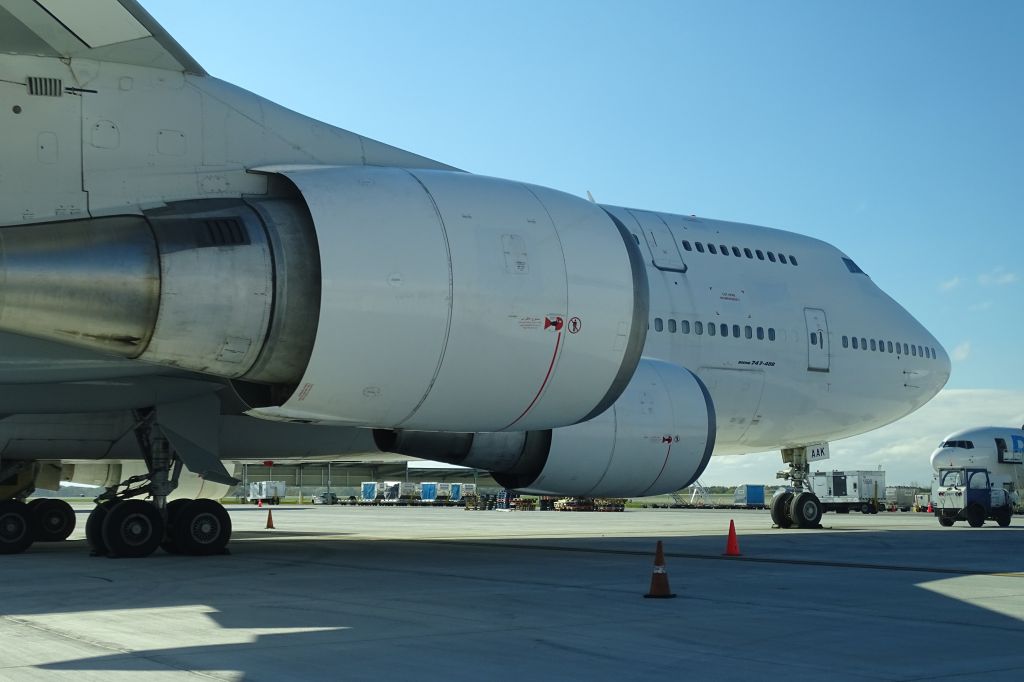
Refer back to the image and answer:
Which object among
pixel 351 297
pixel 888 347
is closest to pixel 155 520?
pixel 351 297

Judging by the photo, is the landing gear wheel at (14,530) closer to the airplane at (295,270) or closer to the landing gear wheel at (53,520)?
the landing gear wheel at (53,520)

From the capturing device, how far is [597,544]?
18266 mm

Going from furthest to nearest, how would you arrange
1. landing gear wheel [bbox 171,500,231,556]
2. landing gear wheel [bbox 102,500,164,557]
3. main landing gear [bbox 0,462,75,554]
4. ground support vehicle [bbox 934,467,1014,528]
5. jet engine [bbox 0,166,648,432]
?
ground support vehicle [bbox 934,467,1014,528], main landing gear [bbox 0,462,75,554], landing gear wheel [bbox 171,500,231,556], landing gear wheel [bbox 102,500,164,557], jet engine [bbox 0,166,648,432]

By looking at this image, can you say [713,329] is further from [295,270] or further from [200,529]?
[295,270]

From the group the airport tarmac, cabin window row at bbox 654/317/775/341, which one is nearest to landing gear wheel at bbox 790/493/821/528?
cabin window row at bbox 654/317/775/341

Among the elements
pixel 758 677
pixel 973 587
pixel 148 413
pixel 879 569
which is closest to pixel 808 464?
pixel 879 569

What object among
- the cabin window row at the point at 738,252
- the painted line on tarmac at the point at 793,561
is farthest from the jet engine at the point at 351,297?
the cabin window row at the point at 738,252

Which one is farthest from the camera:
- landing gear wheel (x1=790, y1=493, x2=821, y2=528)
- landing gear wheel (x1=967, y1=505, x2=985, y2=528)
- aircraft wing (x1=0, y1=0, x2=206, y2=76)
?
landing gear wheel (x1=967, y1=505, x2=985, y2=528)

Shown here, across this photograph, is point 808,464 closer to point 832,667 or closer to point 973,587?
point 973,587

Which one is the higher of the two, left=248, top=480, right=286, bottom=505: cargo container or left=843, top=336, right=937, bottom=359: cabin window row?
left=843, top=336, right=937, bottom=359: cabin window row

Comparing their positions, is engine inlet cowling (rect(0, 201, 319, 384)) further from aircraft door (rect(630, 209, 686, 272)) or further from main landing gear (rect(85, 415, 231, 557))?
aircraft door (rect(630, 209, 686, 272))

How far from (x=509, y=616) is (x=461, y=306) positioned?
3134 millimetres

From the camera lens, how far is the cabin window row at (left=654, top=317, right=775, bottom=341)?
733 inches

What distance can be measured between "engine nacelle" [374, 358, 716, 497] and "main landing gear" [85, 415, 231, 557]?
301 cm
